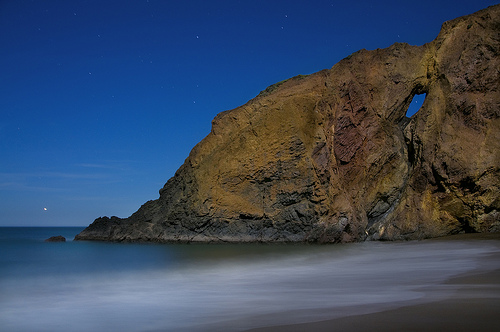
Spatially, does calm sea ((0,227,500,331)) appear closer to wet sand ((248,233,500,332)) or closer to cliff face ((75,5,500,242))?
wet sand ((248,233,500,332))

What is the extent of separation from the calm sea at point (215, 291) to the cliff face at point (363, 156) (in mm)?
9350

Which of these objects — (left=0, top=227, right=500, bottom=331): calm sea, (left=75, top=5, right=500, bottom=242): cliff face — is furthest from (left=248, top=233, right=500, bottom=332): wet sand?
(left=75, top=5, right=500, bottom=242): cliff face

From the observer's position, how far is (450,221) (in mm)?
23484

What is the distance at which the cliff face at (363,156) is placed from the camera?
24.0m

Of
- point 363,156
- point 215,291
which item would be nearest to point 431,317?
point 215,291

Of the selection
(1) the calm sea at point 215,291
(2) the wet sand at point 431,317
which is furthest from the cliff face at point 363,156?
(2) the wet sand at point 431,317

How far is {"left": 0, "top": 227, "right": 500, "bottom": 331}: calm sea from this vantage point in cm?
662

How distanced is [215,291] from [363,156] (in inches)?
752

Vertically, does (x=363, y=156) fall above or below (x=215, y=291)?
→ above

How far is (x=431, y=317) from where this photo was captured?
5.36 metres

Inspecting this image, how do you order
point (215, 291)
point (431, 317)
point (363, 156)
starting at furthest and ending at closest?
point (363, 156) → point (215, 291) → point (431, 317)

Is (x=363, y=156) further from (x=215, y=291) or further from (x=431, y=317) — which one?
(x=431, y=317)

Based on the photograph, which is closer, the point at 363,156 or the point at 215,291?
the point at 215,291

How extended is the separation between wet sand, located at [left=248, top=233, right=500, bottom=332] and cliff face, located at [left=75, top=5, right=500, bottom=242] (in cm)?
1794
